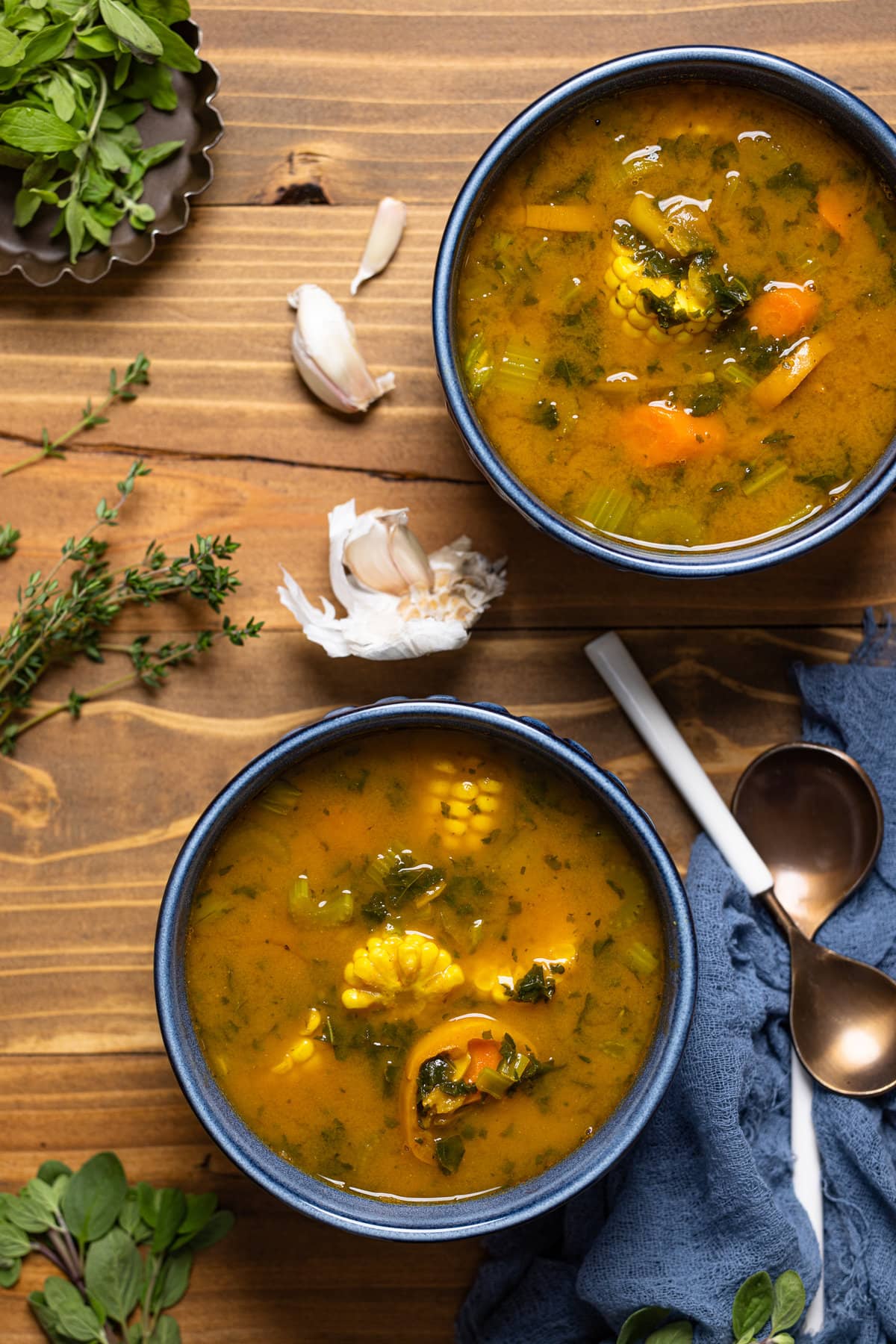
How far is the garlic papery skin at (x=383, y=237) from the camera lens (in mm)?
1998

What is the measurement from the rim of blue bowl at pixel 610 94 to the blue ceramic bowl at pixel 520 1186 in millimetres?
295

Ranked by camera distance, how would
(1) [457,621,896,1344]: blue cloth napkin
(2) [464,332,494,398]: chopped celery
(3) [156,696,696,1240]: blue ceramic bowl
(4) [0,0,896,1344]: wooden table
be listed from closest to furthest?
1. (3) [156,696,696,1240]: blue ceramic bowl
2. (2) [464,332,494,398]: chopped celery
3. (1) [457,621,896,1344]: blue cloth napkin
4. (4) [0,0,896,1344]: wooden table

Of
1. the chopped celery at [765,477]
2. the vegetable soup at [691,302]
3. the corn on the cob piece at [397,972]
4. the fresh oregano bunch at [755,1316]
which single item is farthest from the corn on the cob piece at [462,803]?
the fresh oregano bunch at [755,1316]

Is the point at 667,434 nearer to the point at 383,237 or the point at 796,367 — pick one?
the point at 796,367

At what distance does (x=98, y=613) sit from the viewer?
6.61 feet

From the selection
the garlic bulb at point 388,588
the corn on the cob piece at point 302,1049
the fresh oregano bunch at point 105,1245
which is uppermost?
the garlic bulb at point 388,588

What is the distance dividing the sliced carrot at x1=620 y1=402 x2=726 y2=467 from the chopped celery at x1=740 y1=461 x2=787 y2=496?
0.22ft


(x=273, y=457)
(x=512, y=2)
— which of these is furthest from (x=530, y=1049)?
(x=512, y=2)

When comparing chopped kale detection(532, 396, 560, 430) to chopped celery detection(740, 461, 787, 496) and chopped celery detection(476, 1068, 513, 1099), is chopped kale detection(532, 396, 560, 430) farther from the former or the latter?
chopped celery detection(476, 1068, 513, 1099)

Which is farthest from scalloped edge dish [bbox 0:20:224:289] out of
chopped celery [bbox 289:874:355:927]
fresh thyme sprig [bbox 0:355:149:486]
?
chopped celery [bbox 289:874:355:927]

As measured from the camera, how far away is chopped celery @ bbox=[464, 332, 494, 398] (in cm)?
178

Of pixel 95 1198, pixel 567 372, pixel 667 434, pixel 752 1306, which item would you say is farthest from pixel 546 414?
pixel 95 1198

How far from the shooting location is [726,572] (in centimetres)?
174

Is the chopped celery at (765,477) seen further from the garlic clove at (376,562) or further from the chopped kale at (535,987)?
the chopped kale at (535,987)
